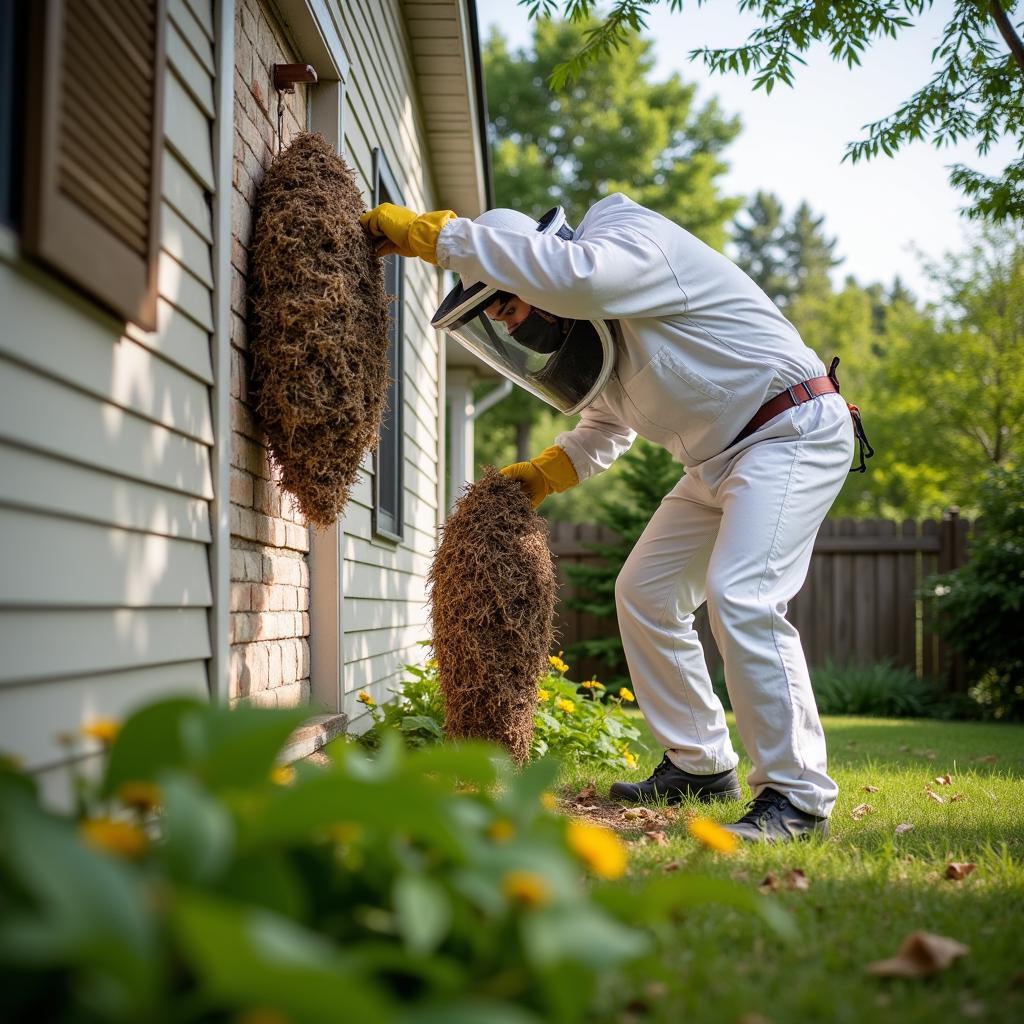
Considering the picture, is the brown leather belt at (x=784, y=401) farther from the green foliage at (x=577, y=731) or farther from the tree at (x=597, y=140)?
the tree at (x=597, y=140)

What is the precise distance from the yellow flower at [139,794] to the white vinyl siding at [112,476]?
16.2 inches

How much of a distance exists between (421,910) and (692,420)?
2447 millimetres

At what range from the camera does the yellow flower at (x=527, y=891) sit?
116 centimetres

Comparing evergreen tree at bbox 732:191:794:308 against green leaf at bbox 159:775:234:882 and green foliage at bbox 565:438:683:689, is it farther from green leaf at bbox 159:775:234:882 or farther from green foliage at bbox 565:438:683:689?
green leaf at bbox 159:775:234:882

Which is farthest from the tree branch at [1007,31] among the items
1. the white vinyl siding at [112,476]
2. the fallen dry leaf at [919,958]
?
the fallen dry leaf at [919,958]

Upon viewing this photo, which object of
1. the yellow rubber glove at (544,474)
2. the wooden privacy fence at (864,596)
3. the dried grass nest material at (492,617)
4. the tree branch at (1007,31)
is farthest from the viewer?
the wooden privacy fence at (864,596)

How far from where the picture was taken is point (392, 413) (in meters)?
5.34

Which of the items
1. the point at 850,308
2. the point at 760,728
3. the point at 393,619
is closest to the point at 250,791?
the point at 760,728

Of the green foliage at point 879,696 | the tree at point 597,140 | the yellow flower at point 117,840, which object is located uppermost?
the tree at point 597,140

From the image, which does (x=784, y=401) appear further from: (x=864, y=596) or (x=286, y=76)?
(x=864, y=596)

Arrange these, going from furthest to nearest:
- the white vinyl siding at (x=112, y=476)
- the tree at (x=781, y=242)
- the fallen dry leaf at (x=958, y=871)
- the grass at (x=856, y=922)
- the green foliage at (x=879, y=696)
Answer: the tree at (x=781, y=242) → the green foliage at (x=879, y=696) → the fallen dry leaf at (x=958, y=871) → the white vinyl siding at (x=112, y=476) → the grass at (x=856, y=922)

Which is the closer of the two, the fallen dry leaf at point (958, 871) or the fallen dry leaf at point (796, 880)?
the fallen dry leaf at point (796, 880)

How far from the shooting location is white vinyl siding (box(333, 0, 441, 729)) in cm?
447

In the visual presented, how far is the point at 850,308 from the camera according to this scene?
2844 centimetres
